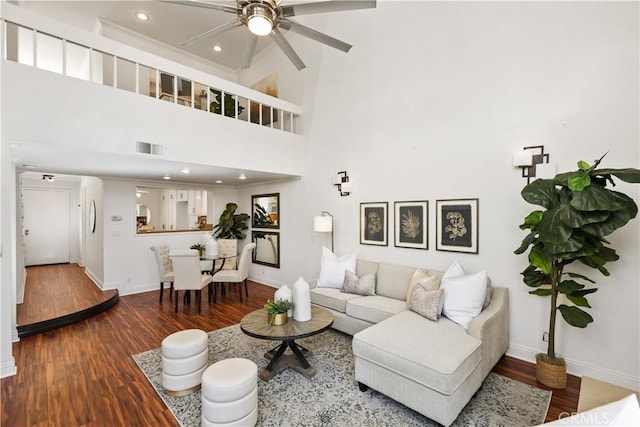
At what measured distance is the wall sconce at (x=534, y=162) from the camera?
2994mm

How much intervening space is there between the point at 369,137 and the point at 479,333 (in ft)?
10.3

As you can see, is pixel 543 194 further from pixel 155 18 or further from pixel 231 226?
pixel 155 18

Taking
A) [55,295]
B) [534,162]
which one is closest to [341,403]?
[534,162]

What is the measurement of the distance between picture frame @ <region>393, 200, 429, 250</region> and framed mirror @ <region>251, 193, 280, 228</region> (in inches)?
113

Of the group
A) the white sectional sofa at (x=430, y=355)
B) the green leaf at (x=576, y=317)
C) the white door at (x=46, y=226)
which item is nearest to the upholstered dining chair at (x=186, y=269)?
the white sectional sofa at (x=430, y=355)

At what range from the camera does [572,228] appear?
→ 229 cm

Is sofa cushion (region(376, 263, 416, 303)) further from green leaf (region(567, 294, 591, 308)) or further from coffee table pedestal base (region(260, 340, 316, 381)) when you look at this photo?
green leaf (region(567, 294, 591, 308))

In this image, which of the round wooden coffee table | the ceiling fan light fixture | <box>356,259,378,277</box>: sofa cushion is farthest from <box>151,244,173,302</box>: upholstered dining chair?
the ceiling fan light fixture

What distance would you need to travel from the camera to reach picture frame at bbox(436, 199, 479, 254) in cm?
348

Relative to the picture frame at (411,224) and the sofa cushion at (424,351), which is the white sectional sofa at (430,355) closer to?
the sofa cushion at (424,351)

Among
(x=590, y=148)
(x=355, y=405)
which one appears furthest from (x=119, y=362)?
(x=590, y=148)

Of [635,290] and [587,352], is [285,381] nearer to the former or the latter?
[587,352]

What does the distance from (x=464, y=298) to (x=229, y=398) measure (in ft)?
7.80

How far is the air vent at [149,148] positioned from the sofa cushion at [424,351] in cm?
332
